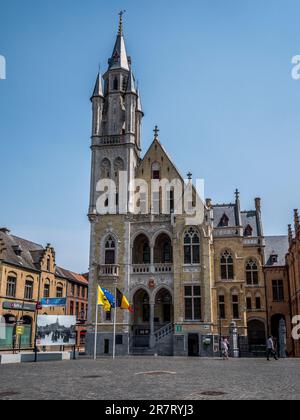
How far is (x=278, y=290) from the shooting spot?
4972cm

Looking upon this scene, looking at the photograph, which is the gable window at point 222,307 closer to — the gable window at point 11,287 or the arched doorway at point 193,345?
the arched doorway at point 193,345

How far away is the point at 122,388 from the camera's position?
566 inches

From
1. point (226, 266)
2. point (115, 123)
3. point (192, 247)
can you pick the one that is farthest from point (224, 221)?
point (115, 123)

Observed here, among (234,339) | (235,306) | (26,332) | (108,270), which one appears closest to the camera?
(234,339)

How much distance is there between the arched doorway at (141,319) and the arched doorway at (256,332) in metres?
12.4

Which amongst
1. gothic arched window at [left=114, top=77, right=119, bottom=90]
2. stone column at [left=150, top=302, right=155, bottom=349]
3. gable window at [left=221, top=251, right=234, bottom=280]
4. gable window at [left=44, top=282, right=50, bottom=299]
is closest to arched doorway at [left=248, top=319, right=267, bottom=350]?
gable window at [left=221, top=251, right=234, bottom=280]

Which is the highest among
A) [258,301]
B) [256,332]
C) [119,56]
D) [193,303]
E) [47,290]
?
[119,56]

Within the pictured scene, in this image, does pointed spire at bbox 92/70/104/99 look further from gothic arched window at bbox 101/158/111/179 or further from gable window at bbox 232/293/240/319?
gable window at bbox 232/293/240/319

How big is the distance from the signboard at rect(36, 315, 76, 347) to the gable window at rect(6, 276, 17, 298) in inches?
541

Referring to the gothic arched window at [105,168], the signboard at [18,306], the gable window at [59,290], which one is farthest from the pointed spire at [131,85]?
the gable window at [59,290]

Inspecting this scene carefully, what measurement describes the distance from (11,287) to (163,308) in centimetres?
1561

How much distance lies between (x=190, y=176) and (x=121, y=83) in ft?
46.4

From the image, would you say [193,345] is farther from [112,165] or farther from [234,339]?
[112,165]

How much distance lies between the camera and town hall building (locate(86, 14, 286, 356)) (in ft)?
137
